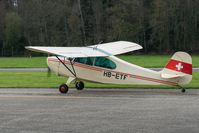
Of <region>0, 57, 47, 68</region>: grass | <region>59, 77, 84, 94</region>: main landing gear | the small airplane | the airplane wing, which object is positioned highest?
→ the airplane wing

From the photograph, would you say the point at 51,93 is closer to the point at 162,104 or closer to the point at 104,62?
the point at 104,62

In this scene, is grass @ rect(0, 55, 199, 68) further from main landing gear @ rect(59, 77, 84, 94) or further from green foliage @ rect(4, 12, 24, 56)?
green foliage @ rect(4, 12, 24, 56)

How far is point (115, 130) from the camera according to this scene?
863 cm

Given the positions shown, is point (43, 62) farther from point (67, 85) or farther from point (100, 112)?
point (100, 112)

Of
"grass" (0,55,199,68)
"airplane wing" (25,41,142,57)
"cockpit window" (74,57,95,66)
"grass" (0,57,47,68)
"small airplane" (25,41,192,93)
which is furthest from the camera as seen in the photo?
"grass" (0,57,47,68)

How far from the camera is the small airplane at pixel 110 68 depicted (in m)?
14.5

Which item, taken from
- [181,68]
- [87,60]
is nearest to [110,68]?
[87,60]

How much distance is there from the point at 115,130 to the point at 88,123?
1.07 meters

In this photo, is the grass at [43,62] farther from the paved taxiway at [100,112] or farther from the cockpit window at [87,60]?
the paved taxiway at [100,112]

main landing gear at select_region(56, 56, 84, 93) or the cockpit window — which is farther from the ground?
the cockpit window

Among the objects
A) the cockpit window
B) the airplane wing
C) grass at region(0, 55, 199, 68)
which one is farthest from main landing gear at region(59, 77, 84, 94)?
grass at region(0, 55, 199, 68)

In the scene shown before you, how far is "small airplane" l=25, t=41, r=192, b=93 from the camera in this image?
47.7 feet

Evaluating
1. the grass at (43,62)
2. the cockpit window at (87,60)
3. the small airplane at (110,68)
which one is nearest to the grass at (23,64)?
the grass at (43,62)

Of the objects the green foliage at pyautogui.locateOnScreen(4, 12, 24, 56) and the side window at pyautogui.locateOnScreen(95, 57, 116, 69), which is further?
the green foliage at pyautogui.locateOnScreen(4, 12, 24, 56)
